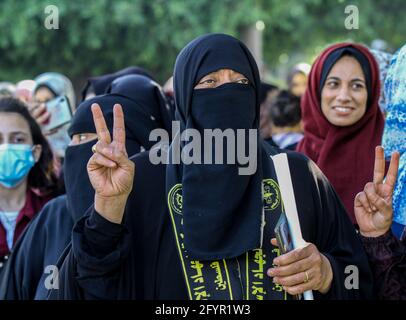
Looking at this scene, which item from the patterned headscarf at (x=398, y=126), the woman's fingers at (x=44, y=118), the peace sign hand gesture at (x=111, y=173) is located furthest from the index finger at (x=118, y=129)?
the woman's fingers at (x=44, y=118)

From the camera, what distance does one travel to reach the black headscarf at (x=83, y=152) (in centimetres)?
366

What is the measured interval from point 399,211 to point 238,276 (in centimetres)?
74

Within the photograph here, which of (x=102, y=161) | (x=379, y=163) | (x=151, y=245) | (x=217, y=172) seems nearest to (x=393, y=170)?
(x=379, y=163)

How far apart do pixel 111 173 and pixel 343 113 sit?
1.98 meters

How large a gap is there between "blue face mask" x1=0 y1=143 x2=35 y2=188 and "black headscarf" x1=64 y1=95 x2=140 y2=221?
0.69 metres

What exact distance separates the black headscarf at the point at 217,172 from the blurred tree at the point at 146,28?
→ 888 centimetres

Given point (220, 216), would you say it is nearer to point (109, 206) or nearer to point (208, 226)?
point (208, 226)

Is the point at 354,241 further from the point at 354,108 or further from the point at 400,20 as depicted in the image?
the point at 400,20

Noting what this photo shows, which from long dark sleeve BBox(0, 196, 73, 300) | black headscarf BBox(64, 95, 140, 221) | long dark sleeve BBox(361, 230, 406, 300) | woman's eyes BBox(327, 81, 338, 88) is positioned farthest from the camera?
woman's eyes BBox(327, 81, 338, 88)

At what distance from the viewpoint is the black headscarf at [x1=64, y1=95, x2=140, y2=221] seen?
12.0ft

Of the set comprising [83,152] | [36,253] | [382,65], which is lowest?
[36,253]

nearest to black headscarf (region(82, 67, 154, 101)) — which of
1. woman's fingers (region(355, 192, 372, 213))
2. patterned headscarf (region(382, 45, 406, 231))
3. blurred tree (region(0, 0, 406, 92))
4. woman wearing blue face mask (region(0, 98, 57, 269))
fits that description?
woman wearing blue face mask (region(0, 98, 57, 269))

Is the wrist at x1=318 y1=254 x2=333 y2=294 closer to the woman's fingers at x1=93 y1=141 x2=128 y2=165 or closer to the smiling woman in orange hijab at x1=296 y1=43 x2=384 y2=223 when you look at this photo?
the woman's fingers at x1=93 y1=141 x2=128 y2=165

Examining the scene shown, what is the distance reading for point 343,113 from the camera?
4.51m
